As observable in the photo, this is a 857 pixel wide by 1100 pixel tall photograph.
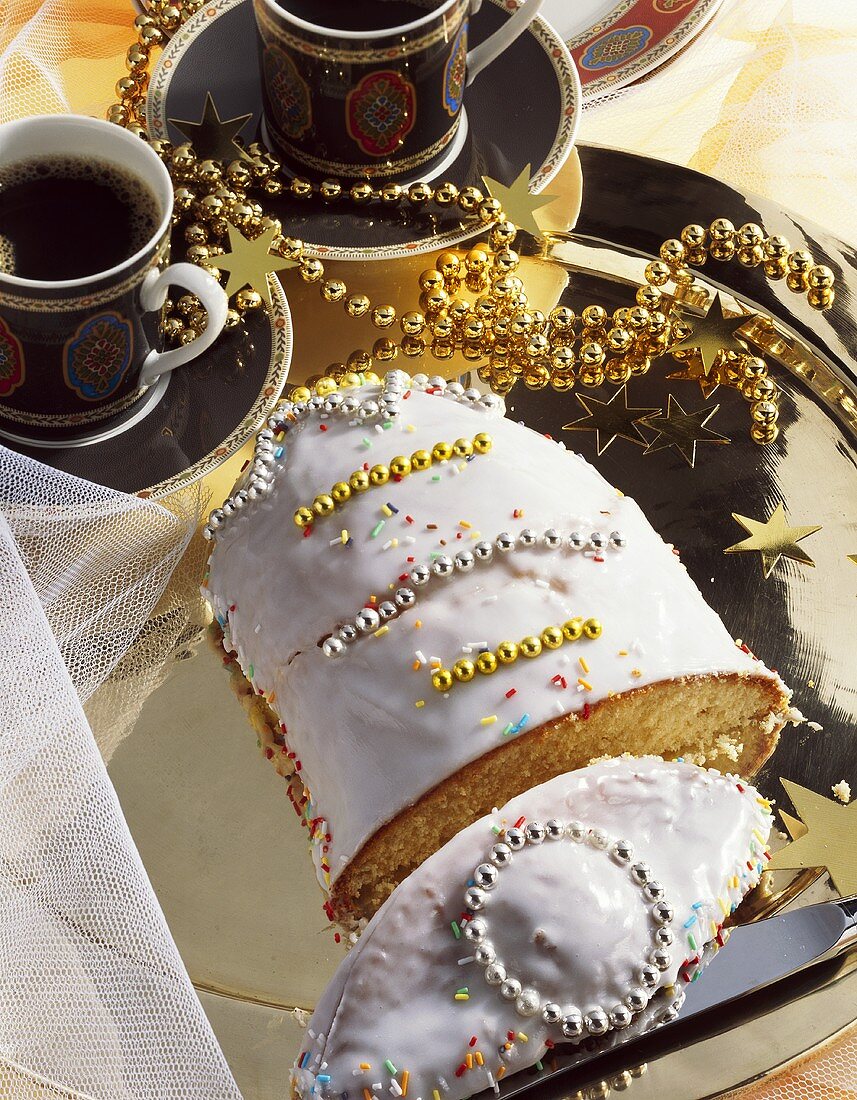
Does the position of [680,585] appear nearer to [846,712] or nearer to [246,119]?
[846,712]

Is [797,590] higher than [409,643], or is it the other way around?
[409,643]

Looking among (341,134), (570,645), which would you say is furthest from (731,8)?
(570,645)

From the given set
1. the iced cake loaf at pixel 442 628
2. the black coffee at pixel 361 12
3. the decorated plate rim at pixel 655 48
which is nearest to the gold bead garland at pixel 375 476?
the iced cake loaf at pixel 442 628

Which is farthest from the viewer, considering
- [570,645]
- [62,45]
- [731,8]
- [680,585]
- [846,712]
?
[731,8]

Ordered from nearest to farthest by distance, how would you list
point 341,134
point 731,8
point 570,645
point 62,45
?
point 570,645
point 341,134
point 62,45
point 731,8

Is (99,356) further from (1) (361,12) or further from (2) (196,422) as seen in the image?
(1) (361,12)

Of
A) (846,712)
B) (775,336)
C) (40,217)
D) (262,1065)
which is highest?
(40,217)

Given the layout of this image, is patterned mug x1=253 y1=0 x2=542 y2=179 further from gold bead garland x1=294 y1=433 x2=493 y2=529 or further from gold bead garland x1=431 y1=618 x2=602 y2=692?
gold bead garland x1=431 y1=618 x2=602 y2=692

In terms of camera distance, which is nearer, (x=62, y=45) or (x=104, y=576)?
(x=104, y=576)

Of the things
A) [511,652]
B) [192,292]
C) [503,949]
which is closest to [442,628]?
[511,652]
